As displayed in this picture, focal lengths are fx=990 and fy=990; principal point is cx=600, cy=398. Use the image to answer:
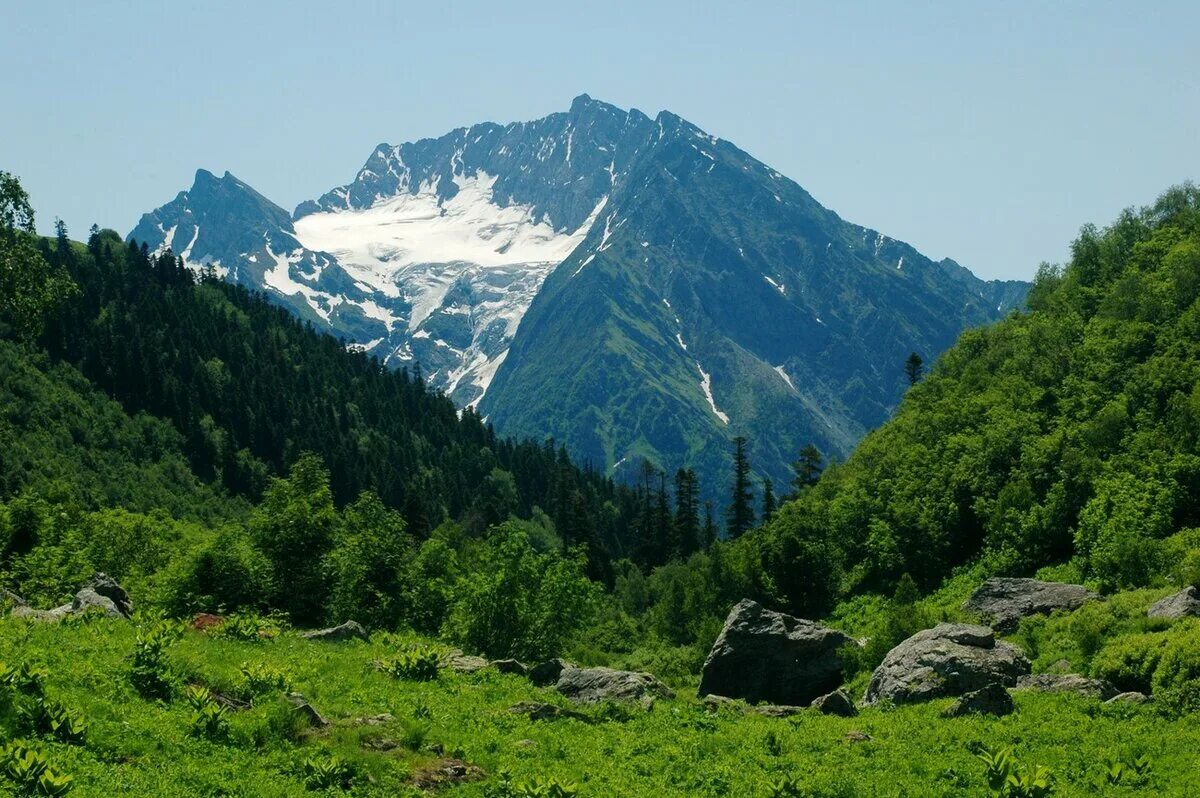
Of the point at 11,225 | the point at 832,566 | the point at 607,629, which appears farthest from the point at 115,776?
the point at 607,629

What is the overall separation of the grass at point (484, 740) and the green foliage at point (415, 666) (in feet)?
1.52

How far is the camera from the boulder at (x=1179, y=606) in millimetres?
42125

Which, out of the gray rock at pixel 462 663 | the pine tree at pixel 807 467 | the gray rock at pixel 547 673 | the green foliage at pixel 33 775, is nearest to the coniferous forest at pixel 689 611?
the green foliage at pixel 33 775

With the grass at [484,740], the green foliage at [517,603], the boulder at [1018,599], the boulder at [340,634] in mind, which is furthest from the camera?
the green foliage at [517,603]

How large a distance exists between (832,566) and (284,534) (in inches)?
1925

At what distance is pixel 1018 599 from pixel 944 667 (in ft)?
70.5

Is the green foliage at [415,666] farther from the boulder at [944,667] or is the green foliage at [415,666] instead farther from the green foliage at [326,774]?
the boulder at [944,667]

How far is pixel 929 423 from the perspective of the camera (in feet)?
322

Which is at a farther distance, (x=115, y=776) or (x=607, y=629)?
(x=607, y=629)

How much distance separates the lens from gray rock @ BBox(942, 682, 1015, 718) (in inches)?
1286

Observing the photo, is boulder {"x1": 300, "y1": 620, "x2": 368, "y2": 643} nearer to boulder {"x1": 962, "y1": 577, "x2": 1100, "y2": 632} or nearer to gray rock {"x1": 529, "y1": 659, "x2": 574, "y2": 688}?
gray rock {"x1": 529, "y1": 659, "x2": 574, "y2": 688}

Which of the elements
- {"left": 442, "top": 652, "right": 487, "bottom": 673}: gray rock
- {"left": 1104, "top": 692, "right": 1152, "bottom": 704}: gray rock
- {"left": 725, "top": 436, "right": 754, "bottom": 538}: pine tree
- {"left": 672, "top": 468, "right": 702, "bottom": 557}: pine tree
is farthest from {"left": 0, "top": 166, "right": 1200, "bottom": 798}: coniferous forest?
{"left": 672, "top": 468, "right": 702, "bottom": 557}: pine tree

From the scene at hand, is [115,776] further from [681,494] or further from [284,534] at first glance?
[681,494]

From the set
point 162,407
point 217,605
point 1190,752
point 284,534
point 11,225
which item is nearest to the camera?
point 1190,752
